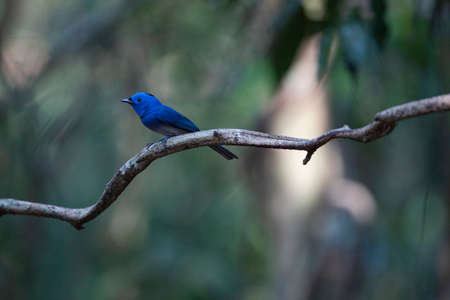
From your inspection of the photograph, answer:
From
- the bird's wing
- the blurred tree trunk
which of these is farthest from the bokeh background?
the bird's wing

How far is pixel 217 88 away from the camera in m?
10.0

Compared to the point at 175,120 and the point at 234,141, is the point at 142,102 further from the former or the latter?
the point at 234,141

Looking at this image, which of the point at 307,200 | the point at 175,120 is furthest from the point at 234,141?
the point at 307,200

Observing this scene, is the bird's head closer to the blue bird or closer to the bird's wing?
the blue bird

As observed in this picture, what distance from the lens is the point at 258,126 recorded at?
8117 mm

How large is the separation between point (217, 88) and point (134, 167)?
6930mm

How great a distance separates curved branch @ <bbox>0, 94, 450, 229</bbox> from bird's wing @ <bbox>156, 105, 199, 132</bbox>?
128 cm

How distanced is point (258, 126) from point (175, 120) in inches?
142

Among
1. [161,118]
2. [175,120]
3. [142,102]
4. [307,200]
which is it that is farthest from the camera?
[307,200]

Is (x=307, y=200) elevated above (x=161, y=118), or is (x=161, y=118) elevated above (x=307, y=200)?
(x=161, y=118)

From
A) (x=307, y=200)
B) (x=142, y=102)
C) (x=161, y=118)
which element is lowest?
(x=307, y=200)

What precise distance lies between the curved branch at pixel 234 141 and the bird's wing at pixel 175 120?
1283 mm

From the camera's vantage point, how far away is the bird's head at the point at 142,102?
5.02m

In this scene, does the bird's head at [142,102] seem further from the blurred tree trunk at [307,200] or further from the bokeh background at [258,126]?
the blurred tree trunk at [307,200]
